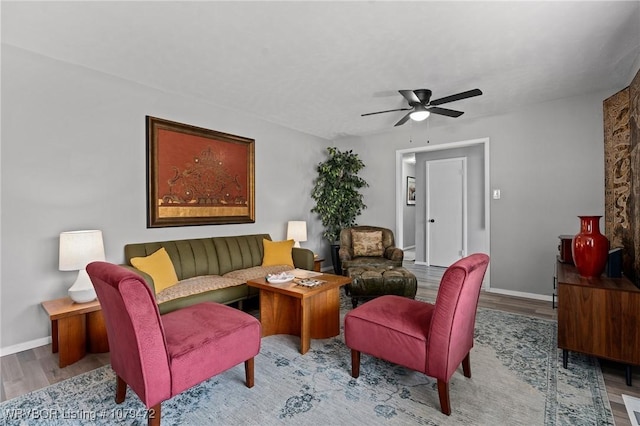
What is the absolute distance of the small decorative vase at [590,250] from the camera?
2.32 meters

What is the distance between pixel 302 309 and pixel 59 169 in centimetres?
250

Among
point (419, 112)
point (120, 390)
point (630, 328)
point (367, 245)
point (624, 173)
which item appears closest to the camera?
point (120, 390)

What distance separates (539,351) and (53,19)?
4.49 m

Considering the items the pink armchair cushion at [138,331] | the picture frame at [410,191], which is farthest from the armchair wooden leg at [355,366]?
the picture frame at [410,191]

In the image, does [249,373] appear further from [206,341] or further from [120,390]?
[120,390]

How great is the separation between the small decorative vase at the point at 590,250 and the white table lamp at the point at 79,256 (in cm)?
385

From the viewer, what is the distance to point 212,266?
3641 mm

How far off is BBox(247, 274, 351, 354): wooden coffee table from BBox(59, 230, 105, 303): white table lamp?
1336 mm

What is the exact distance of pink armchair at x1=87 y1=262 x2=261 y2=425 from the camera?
4.91ft

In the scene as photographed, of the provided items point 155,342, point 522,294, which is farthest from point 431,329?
point 522,294

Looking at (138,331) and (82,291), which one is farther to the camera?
(82,291)

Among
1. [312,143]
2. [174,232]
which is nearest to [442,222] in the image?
[312,143]

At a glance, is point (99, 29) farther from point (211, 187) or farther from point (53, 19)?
point (211, 187)

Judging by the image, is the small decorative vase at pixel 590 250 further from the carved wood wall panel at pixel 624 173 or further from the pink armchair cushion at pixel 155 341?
the pink armchair cushion at pixel 155 341
